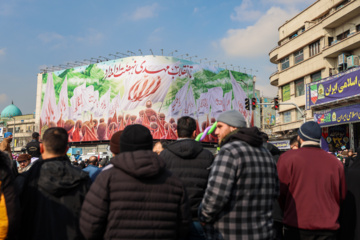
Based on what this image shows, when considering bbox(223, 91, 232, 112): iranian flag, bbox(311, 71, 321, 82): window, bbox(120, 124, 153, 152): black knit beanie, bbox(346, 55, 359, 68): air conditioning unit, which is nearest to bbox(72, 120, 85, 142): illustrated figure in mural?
bbox(223, 91, 232, 112): iranian flag

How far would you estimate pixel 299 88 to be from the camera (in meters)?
28.8

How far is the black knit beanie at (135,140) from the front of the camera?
2375 millimetres

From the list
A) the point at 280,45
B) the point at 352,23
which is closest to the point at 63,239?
the point at 352,23

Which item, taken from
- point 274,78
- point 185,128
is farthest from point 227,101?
point 185,128

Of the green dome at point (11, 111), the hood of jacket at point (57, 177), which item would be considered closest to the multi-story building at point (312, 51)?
the hood of jacket at point (57, 177)

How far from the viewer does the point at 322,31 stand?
83.6 feet

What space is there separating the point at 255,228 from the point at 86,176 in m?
1.37

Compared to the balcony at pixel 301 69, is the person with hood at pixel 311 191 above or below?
below

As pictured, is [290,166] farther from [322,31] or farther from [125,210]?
[322,31]

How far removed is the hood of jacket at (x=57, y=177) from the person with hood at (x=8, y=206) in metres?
0.20

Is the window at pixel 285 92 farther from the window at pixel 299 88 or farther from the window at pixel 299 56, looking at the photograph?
the window at pixel 299 56

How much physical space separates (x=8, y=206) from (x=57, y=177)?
1.23ft

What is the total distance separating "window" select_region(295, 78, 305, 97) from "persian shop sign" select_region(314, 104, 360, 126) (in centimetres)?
666

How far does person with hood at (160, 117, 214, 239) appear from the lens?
10.6 ft
